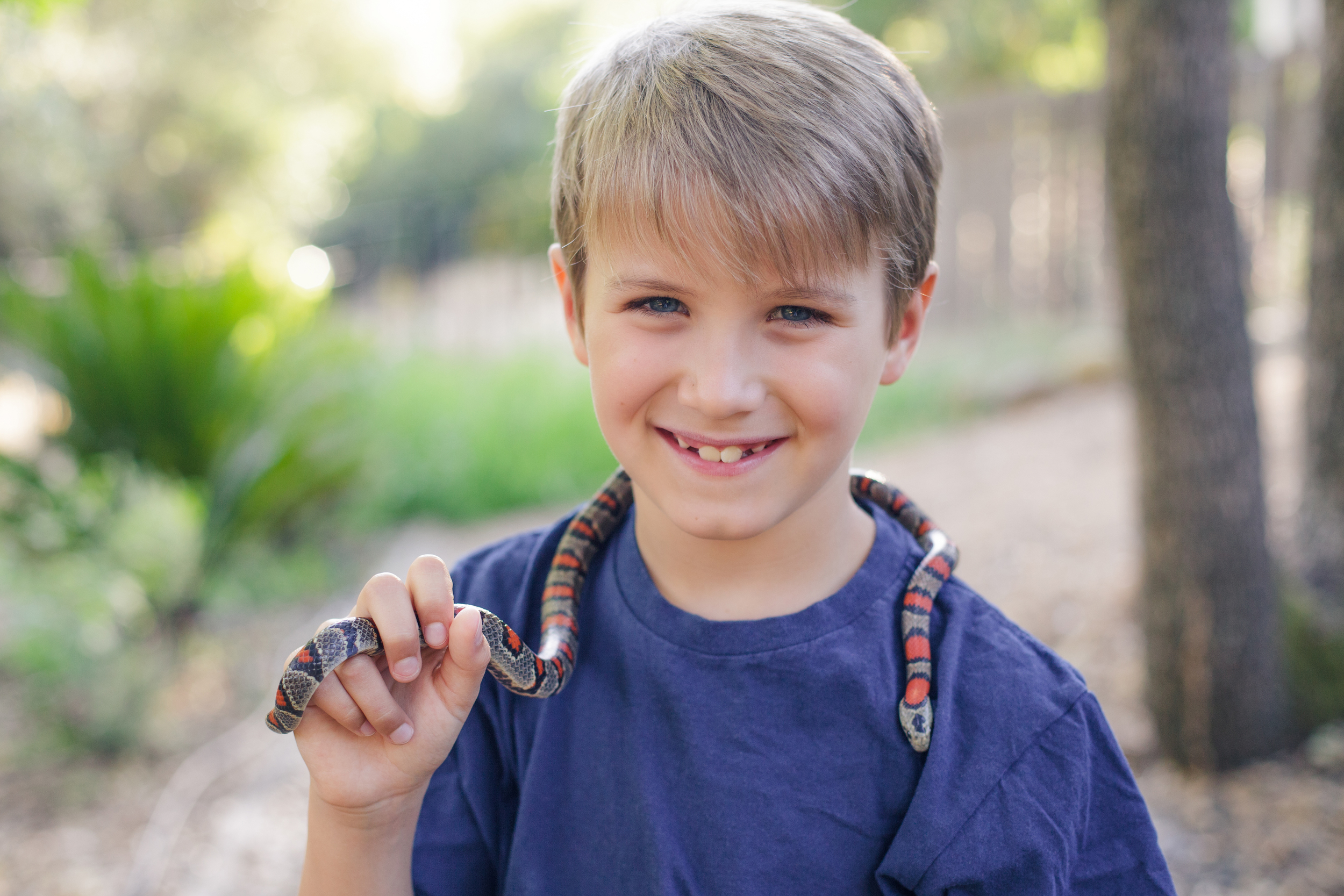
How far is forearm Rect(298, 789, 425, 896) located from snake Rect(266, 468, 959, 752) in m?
0.15

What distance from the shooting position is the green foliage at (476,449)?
6.39 m

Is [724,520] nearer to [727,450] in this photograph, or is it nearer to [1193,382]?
[727,450]

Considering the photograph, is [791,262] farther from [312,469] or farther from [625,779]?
[312,469]

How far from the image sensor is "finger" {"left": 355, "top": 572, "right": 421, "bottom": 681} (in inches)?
46.8

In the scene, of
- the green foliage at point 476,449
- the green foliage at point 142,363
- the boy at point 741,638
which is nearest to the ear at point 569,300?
the boy at point 741,638

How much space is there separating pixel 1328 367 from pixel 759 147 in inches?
118

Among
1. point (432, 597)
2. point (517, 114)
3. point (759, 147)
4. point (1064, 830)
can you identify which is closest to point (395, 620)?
point (432, 597)

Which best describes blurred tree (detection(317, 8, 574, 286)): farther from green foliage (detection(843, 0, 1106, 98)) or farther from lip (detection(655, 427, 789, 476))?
lip (detection(655, 427, 789, 476))

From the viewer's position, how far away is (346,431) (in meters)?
5.68

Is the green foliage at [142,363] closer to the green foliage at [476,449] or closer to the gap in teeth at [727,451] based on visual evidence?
the green foliage at [476,449]

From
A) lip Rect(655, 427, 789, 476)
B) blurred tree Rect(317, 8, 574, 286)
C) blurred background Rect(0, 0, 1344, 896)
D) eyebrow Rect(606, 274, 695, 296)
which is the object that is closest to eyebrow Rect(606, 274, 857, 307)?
eyebrow Rect(606, 274, 695, 296)

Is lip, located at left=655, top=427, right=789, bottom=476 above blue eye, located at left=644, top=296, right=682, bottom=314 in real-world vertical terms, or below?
below

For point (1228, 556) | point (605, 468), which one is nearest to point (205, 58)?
point (605, 468)

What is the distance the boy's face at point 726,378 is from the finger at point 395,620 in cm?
38
